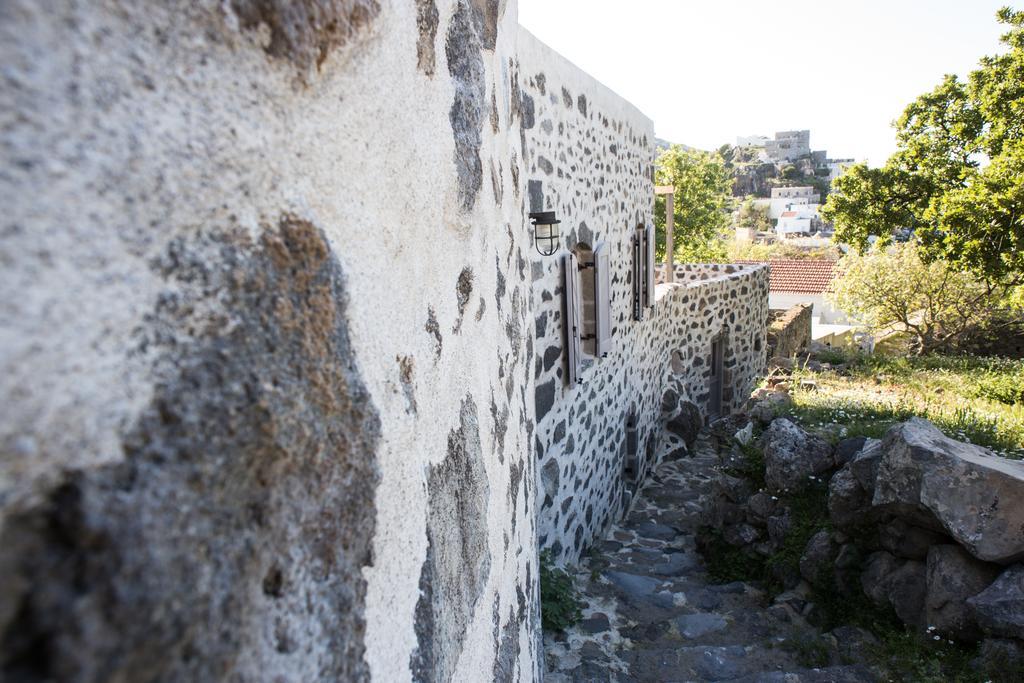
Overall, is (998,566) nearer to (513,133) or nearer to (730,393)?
(513,133)

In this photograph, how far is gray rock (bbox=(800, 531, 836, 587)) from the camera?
13.7 feet

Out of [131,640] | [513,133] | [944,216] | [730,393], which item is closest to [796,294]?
[944,216]

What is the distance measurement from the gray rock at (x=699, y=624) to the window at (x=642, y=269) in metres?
2.87

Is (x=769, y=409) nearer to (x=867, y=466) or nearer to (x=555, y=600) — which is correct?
(x=867, y=466)

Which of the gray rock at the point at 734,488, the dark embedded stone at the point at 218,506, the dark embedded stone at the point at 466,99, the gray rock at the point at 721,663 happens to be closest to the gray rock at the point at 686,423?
the gray rock at the point at 734,488

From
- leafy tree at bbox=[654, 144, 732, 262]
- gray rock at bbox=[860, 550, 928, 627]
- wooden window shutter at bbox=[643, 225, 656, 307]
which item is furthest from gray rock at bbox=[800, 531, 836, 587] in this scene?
leafy tree at bbox=[654, 144, 732, 262]

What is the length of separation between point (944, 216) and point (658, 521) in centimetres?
746

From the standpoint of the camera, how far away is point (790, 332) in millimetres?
13141

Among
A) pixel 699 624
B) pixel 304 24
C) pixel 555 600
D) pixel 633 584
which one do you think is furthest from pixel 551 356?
pixel 304 24

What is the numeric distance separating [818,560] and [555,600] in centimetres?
175

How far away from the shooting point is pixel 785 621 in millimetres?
4121

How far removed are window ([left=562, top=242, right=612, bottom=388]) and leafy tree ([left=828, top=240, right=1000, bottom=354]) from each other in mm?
10456

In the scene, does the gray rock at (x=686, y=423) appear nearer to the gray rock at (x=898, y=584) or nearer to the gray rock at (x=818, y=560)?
the gray rock at (x=818, y=560)

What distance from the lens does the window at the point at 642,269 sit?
622 cm
